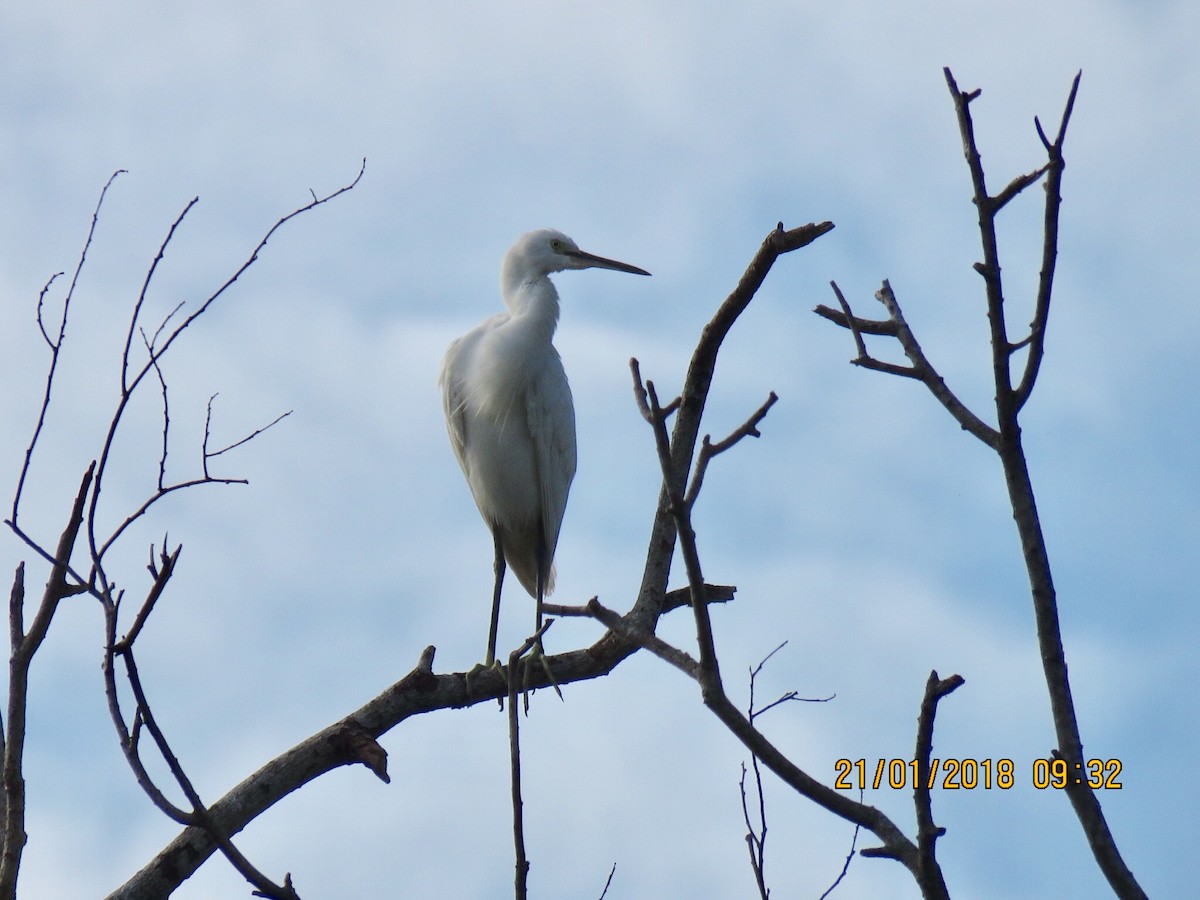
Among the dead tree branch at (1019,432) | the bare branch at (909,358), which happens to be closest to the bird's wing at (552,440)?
the bare branch at (909,358)

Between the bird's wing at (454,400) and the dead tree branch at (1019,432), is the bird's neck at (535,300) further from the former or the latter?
the dead tree branch at (1019,432)

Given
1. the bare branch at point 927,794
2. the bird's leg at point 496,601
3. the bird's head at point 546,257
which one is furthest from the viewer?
the bird's head at point 546,257

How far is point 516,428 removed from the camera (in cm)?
627

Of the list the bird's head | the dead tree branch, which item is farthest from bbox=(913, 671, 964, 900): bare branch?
the bird's head

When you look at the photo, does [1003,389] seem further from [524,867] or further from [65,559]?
[65,559]

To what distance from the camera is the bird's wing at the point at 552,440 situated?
6238 mm

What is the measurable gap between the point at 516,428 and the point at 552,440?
192 mm

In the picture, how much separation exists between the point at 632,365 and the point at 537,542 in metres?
4.67

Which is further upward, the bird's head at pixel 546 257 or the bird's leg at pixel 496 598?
the bird's head at pixel 546 257

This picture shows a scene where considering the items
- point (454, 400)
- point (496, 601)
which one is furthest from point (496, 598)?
point (454, 400)

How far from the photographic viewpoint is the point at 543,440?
6.26 m

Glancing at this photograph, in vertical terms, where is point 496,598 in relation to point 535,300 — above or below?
below

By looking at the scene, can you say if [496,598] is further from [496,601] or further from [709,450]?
[709,450]

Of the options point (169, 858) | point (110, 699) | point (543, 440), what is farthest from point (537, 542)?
point (110, 699)
